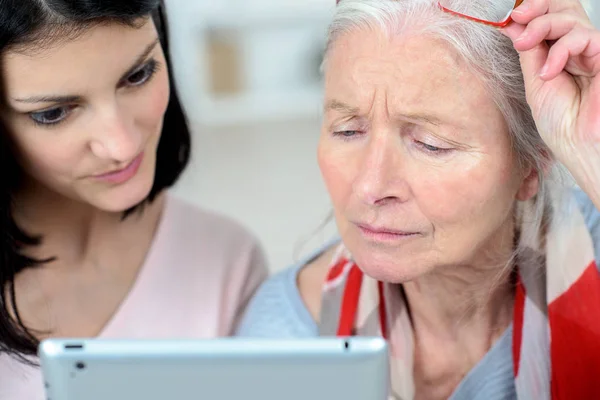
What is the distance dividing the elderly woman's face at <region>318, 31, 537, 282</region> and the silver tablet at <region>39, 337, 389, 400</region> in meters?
0.41

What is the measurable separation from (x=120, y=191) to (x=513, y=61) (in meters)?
0.69

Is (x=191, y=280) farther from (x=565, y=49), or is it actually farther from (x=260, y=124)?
(x=260, y=124)

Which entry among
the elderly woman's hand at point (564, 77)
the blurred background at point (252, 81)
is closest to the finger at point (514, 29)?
the elderly woman's hand at point (564, 77)

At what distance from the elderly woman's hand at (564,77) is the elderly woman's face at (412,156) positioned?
76 millimetres

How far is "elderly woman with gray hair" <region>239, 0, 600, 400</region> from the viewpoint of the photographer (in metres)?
1.19

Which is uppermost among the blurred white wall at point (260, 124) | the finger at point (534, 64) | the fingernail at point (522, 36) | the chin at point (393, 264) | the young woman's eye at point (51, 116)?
the fingernail at point (522, 36)

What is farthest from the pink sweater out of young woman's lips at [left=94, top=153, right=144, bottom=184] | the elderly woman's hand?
the elderly woman's hand

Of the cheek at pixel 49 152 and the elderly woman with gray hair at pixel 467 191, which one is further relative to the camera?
the cheek at pixel 49 152

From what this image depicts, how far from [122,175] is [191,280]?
332 mm

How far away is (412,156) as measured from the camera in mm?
1236

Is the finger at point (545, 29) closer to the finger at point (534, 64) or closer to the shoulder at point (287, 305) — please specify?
the finger at point (534, 64)

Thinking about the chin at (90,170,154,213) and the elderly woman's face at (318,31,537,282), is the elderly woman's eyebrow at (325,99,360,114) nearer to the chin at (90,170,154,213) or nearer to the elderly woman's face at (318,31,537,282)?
the elderly woman's face at (318,31,537,282)

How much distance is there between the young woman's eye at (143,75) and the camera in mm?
1477

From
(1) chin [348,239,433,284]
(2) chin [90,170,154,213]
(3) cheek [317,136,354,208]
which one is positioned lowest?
(1) chin [348,239,433,284]
